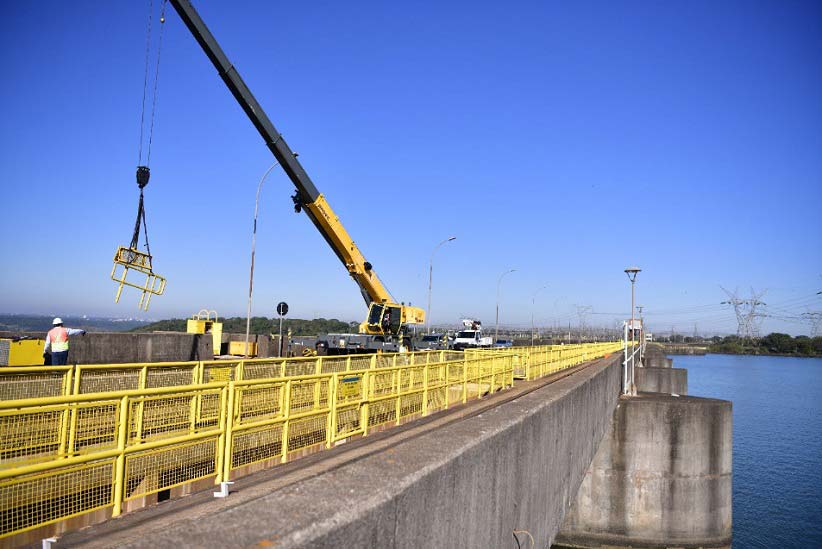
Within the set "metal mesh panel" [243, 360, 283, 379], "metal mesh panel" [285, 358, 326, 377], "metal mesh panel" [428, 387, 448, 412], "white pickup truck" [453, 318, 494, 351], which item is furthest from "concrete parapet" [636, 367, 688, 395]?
"metal mesh panel" [243, 360, 283, 379]

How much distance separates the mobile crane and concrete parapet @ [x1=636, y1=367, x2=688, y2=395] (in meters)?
20.9

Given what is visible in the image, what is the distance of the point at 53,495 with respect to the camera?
4.82m

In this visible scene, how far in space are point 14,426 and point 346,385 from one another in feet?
17.3

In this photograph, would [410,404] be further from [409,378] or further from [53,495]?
[53,495]

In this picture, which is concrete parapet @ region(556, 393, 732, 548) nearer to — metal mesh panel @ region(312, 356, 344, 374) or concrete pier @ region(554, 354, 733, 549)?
concrete pier @ region(554, 354, 733, 549)

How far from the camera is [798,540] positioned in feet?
84.5

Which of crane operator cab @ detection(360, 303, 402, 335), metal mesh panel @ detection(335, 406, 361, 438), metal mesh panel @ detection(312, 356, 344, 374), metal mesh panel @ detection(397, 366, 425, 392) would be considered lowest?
metal mesh panel @ detection(335, 406, 361, 438)

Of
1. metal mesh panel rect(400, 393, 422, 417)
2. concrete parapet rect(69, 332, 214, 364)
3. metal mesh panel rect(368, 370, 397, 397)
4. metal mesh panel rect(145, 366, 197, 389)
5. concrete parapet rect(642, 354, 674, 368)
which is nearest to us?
metal mesh panel rect(145, 366, 197, 389)

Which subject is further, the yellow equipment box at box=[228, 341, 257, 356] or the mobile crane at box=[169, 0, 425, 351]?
the yellow equipment box at box=[228, 341, 257, 356]

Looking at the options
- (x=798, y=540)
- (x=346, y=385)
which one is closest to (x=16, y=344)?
(x=346, y=385)

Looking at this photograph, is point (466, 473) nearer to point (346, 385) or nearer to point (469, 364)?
point (346, 385)

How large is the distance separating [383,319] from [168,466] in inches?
950

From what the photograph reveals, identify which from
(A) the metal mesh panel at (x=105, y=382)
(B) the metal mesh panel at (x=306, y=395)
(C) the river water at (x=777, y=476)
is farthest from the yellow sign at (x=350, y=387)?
(C) the river water at (x=777, y=476)

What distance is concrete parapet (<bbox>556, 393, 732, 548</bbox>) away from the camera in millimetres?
25422
